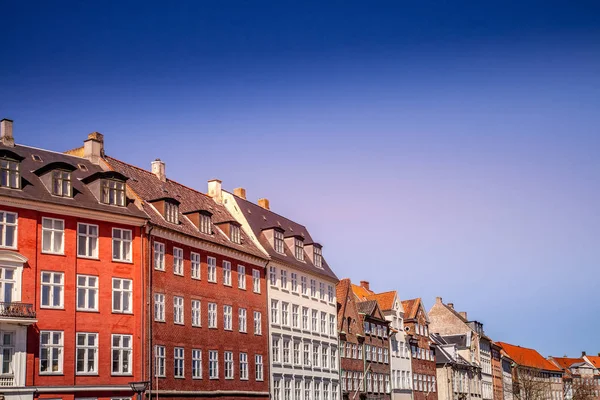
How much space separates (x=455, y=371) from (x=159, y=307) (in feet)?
199

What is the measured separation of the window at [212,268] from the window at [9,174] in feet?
51.1

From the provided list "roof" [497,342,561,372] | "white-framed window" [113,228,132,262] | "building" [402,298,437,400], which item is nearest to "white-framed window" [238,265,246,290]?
"white-framed window" [113,228,132,262]

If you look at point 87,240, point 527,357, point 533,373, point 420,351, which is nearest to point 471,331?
point 420,351

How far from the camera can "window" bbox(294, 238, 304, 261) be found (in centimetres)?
7112

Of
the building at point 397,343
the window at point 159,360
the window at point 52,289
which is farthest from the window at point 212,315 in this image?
the building at point 397,343

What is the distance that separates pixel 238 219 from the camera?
66.8 meters

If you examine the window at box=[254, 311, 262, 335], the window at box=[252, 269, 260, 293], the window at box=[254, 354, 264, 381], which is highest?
the window at box=[252, 269, 260, 293]

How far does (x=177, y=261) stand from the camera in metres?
53.4

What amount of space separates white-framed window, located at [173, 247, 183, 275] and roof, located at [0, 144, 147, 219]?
13.7ft

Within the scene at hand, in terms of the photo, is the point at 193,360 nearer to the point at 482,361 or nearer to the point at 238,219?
the point at 238,219

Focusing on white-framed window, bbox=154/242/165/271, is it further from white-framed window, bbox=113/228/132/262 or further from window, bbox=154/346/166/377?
window, bbox=154/346/166/377

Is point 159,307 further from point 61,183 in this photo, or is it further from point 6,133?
point 6,133

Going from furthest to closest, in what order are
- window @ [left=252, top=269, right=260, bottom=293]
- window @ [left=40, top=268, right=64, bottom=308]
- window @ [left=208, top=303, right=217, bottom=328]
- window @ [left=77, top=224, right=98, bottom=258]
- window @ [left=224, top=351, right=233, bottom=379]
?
window @ [left=252, top=269, right=260, bottom=293] < window @ [left=224, top=351, right=233, bottom=379] < window @ [left=208, top=303, right=217, bottom=328] < window @ [left=77, top=224, right=98, bottom=258] < window @ [left=40, top=268, right=64, bottom=308]

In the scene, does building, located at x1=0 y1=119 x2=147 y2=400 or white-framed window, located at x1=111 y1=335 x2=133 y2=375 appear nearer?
building, located at x1=0 y1=119 x2=147 y2=400
